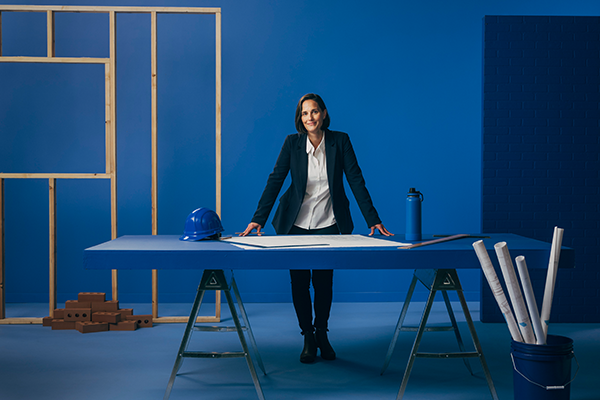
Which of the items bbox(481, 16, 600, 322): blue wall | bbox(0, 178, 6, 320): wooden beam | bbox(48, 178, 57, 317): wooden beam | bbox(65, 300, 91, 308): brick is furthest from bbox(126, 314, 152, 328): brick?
bbox(481, 16, 600, 322): blue wall

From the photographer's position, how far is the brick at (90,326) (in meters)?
3.32

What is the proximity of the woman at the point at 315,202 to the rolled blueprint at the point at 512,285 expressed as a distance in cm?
97

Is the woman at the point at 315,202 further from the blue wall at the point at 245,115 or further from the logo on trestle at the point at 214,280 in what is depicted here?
the blue wall at the point at 245,115

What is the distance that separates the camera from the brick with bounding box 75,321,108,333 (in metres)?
3.32

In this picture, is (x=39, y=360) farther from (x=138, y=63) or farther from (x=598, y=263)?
(x=598, y=263)

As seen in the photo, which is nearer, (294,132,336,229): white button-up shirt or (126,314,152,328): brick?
(294,132,336,229): white button-up shirt

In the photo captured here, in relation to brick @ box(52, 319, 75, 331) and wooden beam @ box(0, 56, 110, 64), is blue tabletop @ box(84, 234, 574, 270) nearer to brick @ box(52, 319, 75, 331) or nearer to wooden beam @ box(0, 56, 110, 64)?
brick @ box(52, 319, 75, 331)

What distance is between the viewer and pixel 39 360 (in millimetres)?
2736

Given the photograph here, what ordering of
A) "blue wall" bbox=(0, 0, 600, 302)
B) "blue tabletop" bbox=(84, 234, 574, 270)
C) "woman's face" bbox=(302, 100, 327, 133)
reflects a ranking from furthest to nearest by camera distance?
"blue wall" bbox=(0, 0, 600, 302)
"woman's face" bbox=(302, 100, 327, 133)
"blue tabletop" bbox=(84, 234, 574, 270)

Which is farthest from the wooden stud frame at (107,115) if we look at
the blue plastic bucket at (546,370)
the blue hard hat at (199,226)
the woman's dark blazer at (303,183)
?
the blue plastic bucket at (546,370)

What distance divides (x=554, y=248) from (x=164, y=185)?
3.30m

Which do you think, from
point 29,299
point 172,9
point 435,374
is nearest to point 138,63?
point 172,9

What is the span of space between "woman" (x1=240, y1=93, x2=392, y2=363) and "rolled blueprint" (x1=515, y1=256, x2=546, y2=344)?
3.28ft

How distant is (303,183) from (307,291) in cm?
61
